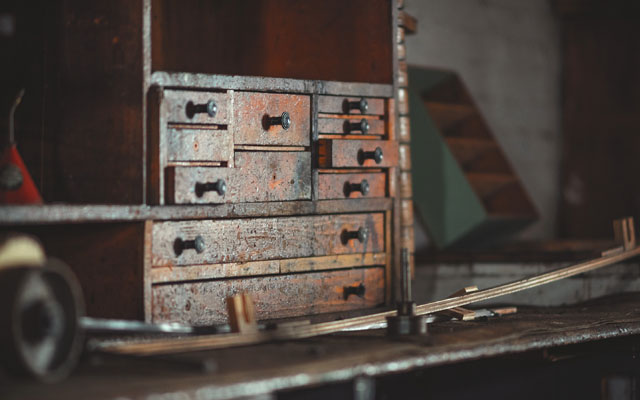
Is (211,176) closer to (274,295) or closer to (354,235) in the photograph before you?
(274,295)

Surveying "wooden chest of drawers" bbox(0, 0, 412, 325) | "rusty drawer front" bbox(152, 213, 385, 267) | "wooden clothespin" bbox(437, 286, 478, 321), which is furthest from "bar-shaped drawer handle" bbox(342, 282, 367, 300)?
"wooden clothespin" bbox(437, 286, 478, 321)

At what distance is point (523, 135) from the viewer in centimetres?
657

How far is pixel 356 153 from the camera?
3.34 meters

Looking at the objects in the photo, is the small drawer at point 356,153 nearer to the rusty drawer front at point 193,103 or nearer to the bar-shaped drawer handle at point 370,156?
the bar-shaped drawer handle at point 370,156

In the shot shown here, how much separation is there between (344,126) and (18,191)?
122 cm

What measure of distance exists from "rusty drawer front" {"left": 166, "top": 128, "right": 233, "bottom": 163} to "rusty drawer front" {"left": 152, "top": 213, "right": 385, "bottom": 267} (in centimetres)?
20

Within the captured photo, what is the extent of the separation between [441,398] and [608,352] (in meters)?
0.85

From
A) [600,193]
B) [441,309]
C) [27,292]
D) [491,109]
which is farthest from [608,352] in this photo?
[600,193]

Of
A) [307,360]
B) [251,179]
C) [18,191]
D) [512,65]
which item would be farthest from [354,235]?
[512,65]

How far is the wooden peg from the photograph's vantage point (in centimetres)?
251

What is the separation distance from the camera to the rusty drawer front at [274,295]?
2828 mm

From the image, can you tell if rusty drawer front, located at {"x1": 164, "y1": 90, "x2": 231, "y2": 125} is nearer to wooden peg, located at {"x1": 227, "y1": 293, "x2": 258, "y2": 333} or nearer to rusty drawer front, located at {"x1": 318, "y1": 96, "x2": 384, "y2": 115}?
rusty drawer front, located at {"x1": 318, "y1": 96, "x2": 384, "y2": 115}

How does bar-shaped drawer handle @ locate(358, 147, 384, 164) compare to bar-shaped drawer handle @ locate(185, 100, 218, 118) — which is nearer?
bar-shaped drawer handle @ locate(185, 100, 218, 118)

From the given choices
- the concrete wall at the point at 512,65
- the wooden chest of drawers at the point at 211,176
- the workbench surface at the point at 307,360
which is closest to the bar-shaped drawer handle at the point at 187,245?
the wooden chest of drawers at the point at 211,176
